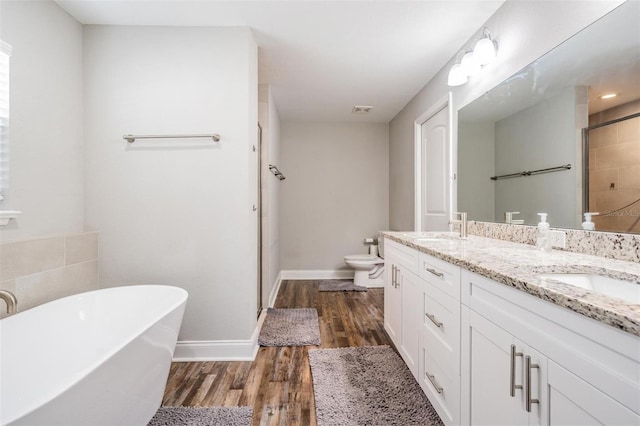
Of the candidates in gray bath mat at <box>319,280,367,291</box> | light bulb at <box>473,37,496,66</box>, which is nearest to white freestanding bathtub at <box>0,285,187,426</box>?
light bulb at <box>473,37,496,66</box>

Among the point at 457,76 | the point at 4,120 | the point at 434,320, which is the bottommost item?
the point at 434,320

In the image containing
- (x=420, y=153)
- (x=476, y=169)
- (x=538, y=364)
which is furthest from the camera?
(x=420, y=153)

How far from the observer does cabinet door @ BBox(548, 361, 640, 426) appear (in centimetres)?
62

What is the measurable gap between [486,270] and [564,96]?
110 centimetres

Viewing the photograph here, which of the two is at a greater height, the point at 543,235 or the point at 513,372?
the point at 543,235

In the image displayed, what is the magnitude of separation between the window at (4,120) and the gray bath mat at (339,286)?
10.4ft

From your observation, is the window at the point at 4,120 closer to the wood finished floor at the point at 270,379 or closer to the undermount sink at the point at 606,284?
the wood finished floor at the point at 270,379

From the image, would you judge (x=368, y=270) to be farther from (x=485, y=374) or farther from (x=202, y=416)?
(x=485, y=374)

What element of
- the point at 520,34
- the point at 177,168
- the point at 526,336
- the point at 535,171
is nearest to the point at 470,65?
the point at 520,34

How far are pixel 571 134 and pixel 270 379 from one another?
2109mm

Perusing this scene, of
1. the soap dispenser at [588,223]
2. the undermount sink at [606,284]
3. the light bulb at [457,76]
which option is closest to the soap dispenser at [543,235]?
the soap dispenser at [588,223]

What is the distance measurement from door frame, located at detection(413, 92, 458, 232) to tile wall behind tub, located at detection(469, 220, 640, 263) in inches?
28.8

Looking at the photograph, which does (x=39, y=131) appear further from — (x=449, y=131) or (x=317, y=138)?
(x=317, y=138)

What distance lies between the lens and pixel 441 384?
1410mm
